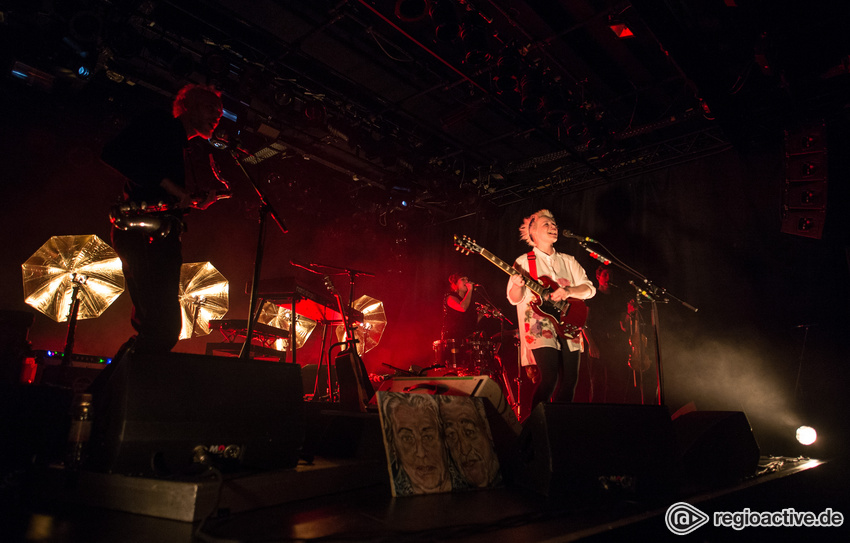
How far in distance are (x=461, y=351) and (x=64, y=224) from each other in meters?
6.34

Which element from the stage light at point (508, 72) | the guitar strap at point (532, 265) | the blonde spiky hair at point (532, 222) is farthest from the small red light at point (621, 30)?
the guitar strap at point (532, 265)

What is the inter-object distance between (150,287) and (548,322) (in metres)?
3.27

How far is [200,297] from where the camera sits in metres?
6.29

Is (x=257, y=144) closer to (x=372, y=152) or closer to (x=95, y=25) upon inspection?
(x=372, y=152)

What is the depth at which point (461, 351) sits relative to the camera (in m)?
7.62

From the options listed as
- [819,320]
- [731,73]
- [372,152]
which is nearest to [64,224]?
[372,152]

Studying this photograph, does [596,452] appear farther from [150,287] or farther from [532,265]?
[532,265]

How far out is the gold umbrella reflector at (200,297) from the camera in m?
6.21

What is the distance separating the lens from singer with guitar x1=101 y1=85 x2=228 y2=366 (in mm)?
2533

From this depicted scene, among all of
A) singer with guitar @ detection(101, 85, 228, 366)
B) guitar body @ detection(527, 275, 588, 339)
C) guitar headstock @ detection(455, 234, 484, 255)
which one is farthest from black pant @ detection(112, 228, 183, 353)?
guitar headstock @ detection(455, 234, 484, 255)

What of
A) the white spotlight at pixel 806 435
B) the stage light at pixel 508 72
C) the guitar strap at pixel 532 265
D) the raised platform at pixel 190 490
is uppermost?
the stage light at pixel 508 72

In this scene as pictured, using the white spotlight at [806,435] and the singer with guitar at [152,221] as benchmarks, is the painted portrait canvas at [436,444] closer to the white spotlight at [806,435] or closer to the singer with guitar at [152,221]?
the singer with guitar at [152,221]

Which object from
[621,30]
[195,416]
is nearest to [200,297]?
[195,416]

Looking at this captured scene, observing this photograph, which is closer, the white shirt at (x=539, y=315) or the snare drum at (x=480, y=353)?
the white shirt at (x=539, y=315)
